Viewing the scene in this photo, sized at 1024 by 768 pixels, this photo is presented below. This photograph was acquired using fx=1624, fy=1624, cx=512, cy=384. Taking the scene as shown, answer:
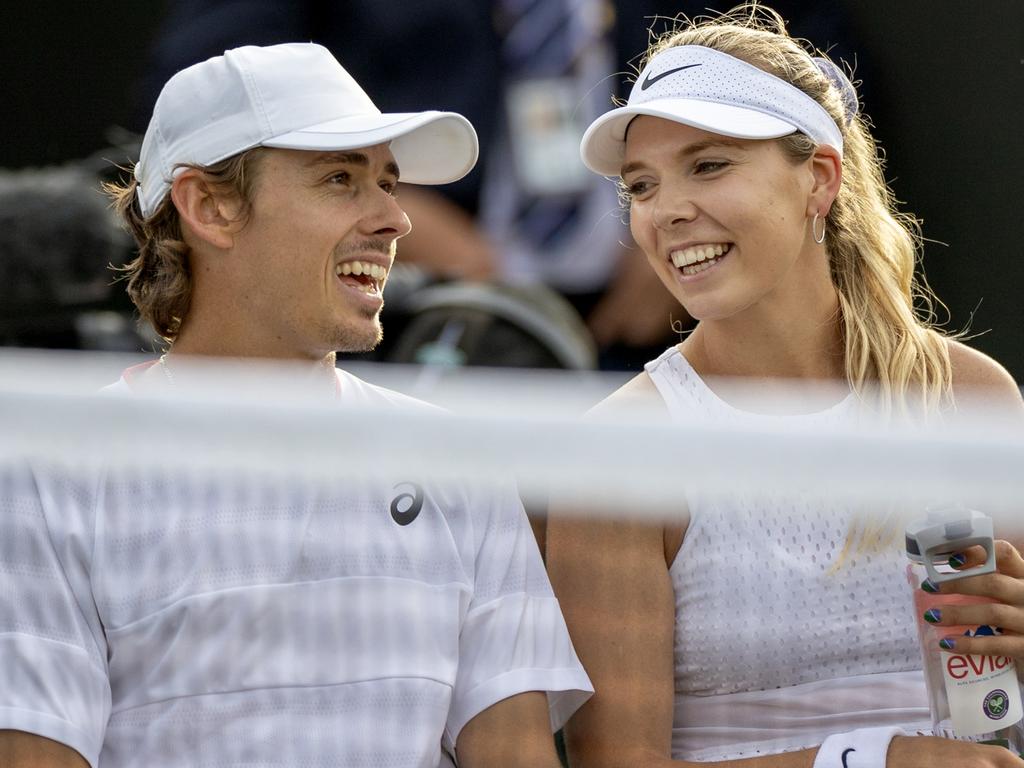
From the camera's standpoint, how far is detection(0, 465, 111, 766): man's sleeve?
214 cm

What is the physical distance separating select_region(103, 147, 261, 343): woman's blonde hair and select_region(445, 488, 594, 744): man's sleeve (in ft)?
2.17

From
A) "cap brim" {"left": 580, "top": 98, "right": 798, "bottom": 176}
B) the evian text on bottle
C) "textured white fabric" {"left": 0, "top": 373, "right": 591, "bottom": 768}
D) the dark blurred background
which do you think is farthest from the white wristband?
the dark blurred background

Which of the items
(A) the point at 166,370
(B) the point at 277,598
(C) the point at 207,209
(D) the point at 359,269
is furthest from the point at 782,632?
(C) the point at 207,209

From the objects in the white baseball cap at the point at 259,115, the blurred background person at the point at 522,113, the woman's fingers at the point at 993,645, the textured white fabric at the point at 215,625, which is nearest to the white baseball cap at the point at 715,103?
the white baseball cap at the point at 259,115

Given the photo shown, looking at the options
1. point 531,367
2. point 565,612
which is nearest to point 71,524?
point 565,612

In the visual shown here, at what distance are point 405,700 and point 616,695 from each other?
33 centimetres

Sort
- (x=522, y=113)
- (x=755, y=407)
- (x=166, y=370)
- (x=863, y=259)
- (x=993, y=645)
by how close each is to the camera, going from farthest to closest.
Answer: (x=522, y=113), (x=863, y=259), (x=755, y=407), (x=166, y=370), (x=993, y=645)

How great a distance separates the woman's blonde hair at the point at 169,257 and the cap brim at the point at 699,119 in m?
0.58

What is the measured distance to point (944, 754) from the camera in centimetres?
222

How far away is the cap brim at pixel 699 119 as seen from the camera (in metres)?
2.58

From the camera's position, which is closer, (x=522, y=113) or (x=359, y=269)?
(x=359, y=269)

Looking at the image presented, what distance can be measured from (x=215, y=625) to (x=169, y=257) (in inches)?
29.5

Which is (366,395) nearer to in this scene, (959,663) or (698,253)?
(698,253)

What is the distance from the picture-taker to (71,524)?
2.21 metres
